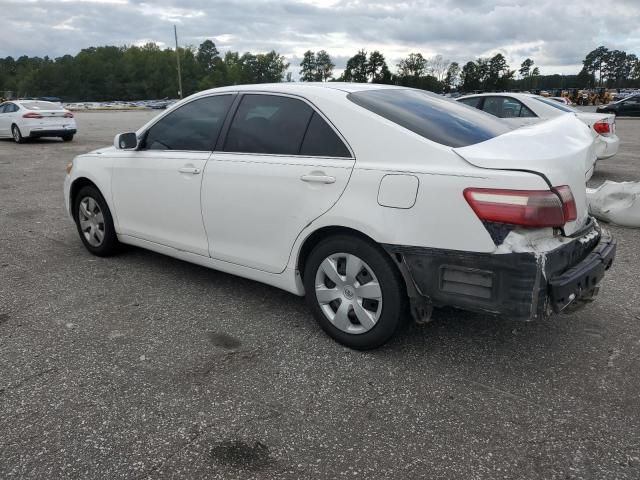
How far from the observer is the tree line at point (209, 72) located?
313 ft

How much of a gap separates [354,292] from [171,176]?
187 cm

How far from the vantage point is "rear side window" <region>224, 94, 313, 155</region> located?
11.7 feet

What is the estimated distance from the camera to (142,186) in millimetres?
4496

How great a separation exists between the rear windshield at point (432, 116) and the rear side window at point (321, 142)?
0.84 feet

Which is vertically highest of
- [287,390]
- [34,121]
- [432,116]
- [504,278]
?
[432,116]

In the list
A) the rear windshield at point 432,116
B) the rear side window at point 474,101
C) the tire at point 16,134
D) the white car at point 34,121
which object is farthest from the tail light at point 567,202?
the tire at point 16,134

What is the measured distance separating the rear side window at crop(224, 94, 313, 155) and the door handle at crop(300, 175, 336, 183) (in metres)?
0.23

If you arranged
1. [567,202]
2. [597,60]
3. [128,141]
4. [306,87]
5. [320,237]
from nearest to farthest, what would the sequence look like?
[567,202]
[320,237]
[306,87]
[128,141]
[597,60]

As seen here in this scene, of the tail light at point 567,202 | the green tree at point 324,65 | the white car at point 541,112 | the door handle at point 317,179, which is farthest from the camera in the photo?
the green tree at point 324,65

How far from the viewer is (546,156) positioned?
2871 mm

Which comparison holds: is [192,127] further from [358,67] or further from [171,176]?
[358,67]

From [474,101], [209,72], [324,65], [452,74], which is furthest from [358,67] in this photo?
[474,101]

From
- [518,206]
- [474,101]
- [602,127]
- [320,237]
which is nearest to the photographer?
[518,206]

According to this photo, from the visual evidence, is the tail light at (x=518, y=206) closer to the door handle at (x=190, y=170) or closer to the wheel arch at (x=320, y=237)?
the wheel arch at (x=320, y=237)
